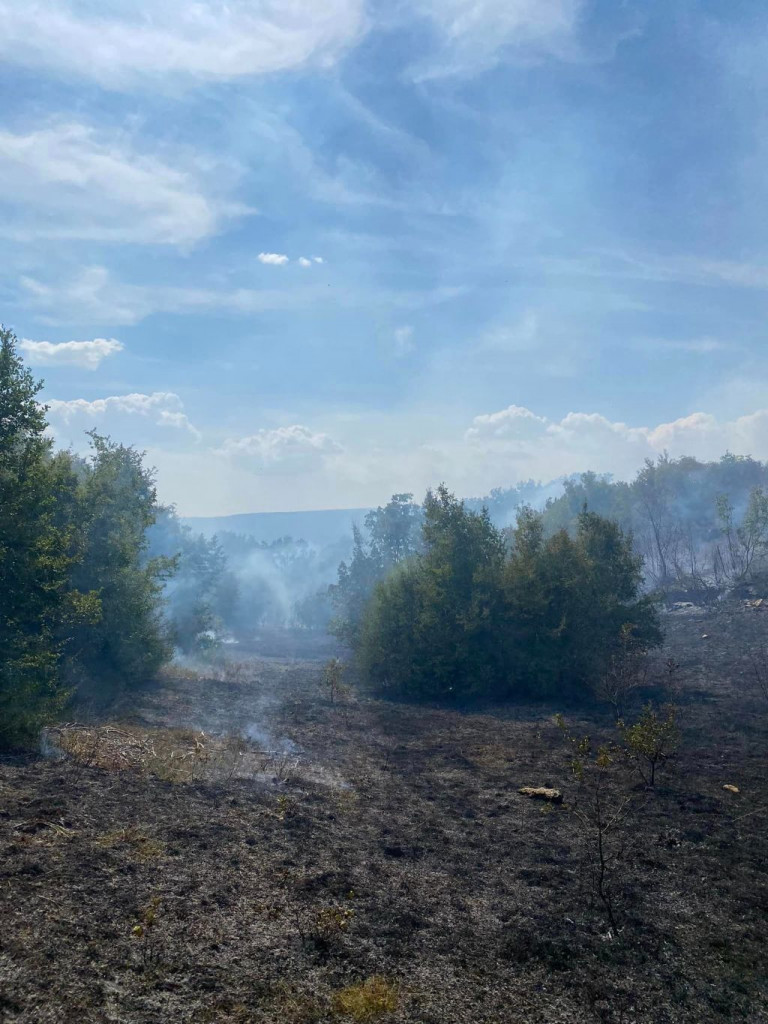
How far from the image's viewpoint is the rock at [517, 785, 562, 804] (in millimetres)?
11722

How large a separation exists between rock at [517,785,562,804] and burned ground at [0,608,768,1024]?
11.6 inches

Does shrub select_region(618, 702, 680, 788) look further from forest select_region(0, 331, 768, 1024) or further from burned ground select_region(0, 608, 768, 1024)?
burned ground select_region(0, 608, 768, 1024)

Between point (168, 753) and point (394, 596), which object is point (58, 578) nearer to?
point (168, 753)

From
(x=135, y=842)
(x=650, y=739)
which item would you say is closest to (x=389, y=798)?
(x=650, y=739)

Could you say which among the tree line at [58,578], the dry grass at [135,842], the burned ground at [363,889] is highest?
the tree line at [58,578]

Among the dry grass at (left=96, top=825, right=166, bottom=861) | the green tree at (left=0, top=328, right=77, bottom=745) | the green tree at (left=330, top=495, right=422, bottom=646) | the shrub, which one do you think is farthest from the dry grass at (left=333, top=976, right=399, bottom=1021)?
the green tree at (left=330, top=495, right=422, bottom=646)

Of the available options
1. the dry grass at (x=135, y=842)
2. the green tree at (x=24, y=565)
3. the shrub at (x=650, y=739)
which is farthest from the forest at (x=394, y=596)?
the shrub at (x=650, y=739)

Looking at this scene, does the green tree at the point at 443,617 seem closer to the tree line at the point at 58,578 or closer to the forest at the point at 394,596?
the forest at the point at 394,596

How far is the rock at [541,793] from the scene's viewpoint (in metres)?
11.7

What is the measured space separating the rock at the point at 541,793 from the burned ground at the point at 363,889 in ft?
Answer: 0.97

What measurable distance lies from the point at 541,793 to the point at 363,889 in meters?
5.36

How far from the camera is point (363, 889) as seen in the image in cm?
778

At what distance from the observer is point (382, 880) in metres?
8.15

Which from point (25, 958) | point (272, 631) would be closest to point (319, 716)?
point (25, 958)
